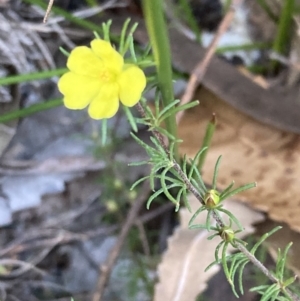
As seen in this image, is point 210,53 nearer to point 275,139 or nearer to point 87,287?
point 275,139

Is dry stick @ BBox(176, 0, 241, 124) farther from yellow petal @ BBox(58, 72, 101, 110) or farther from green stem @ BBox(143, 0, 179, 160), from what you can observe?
yellow petal @ BBox(58, 72, 101, 110)

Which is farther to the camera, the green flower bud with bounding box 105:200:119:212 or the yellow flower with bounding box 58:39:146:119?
the green flower bud with bounding box 105:200:119:212

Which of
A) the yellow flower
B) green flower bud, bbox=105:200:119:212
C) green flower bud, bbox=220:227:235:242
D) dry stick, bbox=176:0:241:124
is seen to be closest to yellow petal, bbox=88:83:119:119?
the yellow flower

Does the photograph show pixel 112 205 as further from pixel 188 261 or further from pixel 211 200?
pixel 211 200

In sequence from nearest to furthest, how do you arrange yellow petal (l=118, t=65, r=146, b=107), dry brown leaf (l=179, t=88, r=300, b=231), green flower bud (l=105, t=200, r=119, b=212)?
yellow petal (l=118, t=65, r=146, b=107) < dry brown leaf (l=179, t=88, r=300, b=231) < green flower bud (l=105, t=200, r=119, b=212)

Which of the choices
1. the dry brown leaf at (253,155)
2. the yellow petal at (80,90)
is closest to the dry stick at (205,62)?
the dry brown leaf at (253,155)

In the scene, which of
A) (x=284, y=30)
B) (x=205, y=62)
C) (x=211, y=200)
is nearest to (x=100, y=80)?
(x=211, y=200)

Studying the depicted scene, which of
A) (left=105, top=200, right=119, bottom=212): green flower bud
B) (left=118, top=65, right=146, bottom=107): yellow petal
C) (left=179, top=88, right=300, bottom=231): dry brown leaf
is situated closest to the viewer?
(left=118, top=65, right=146, bottom=107): yellow petal

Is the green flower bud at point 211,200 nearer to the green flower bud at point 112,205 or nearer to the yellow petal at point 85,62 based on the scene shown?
the yellow petal at point 85,62
